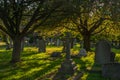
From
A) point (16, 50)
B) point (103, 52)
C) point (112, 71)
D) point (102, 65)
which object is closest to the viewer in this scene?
point (112, 71)

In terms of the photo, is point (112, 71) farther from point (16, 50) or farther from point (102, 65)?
point (16, 50)

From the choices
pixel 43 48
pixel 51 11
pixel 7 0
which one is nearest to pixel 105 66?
pixel 51 11

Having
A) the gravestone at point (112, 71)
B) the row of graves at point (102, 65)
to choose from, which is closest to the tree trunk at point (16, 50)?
the row of graves at point (102, 65)

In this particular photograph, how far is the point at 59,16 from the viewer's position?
20.8 metres

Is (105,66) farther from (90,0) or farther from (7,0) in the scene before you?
(7,0)

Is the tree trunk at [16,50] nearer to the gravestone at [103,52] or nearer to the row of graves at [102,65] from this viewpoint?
the row of graves at [102,65]

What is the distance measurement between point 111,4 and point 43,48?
56.7 feet

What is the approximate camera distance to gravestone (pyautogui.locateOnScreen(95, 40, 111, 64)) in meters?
18.8

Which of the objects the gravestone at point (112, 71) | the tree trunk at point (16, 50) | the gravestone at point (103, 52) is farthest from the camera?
the tree trunk at point (16, 50)

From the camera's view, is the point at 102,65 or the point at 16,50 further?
the point at 16,50

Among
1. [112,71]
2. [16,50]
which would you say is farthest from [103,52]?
[16,50]

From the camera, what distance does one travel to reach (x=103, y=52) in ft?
62.4

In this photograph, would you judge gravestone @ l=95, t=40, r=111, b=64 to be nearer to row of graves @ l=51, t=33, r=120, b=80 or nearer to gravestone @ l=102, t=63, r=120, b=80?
row of graves @ l=51, t=33, r=120, b=80

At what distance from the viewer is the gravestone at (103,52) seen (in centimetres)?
1875
